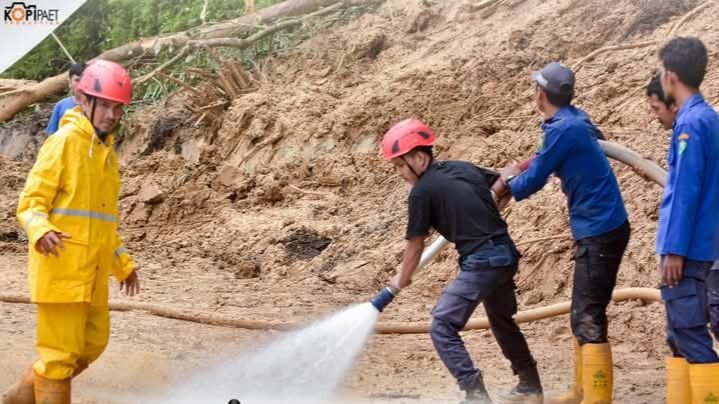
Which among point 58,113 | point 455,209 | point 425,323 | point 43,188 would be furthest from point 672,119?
point 58,113

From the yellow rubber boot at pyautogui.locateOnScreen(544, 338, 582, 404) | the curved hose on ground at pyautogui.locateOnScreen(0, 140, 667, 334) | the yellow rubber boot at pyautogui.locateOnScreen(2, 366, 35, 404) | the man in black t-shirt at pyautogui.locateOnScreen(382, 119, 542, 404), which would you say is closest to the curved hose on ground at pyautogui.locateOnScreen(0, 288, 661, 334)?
the curved hose on ground at pyautogui.locateOnScreen(0, 140, 667, 334)

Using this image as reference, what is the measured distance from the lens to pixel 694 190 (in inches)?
196

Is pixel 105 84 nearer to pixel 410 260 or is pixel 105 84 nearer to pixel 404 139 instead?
pixel 404 139

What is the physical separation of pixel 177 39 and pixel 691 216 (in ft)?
37.4

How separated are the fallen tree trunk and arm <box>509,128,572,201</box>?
29.7 feet

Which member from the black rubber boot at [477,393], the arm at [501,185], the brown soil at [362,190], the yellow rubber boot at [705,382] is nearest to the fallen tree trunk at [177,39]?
the brown soil at [362,190]

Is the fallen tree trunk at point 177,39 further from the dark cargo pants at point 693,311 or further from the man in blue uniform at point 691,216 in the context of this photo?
the dark cargo pants at point 693,311

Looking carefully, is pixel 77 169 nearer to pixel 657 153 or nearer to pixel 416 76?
pixel 657 153

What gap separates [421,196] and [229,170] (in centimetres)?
748

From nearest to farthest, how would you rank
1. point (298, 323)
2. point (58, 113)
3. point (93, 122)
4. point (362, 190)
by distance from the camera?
point (93, 122) < point (58, 113) < point (298, 323) < point (362, 190)

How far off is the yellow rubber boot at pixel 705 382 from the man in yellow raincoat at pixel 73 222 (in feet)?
9.77

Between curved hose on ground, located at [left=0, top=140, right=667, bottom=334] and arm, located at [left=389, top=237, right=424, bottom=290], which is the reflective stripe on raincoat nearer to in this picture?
arm, located at [left=389, top=237, right=424, bottom=290]

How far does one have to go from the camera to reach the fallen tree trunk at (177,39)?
15.2 m

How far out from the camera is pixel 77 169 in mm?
5574
